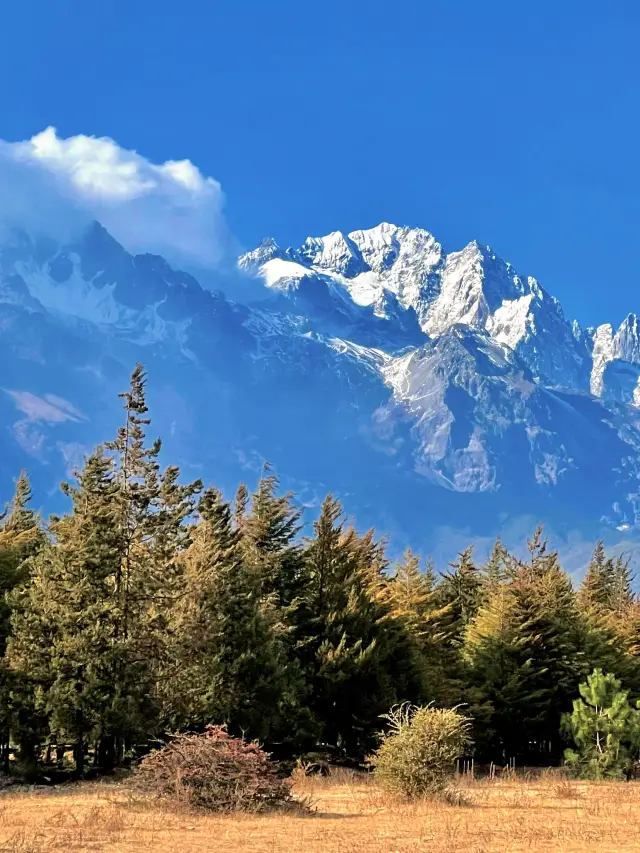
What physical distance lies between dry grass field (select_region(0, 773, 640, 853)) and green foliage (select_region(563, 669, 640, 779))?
418 inches

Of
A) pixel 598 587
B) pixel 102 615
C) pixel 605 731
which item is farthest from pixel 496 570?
pixel 102 615

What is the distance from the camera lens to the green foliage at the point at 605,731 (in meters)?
36.2

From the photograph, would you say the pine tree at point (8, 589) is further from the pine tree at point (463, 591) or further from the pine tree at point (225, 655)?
the pine tree at point (463, 591)

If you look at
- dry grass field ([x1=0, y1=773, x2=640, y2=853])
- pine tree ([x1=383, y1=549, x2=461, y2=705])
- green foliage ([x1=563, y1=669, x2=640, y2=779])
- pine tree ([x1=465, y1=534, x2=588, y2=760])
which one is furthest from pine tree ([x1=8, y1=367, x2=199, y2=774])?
pine tree ([x1=465, y1=534, x2=588, y2=760])

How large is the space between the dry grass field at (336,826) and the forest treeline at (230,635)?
668 centimetres

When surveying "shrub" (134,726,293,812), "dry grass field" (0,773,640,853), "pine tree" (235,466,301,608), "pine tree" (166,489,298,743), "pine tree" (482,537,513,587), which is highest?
"pine tree" (482,537,513,587)

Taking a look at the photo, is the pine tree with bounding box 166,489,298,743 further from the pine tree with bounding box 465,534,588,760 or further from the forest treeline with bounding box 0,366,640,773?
the pine tree with bounding box 465,534,588,760

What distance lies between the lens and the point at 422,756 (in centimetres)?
2328

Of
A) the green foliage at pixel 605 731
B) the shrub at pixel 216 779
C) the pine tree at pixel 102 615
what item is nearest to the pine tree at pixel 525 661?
the green foliage at pixel 605 731

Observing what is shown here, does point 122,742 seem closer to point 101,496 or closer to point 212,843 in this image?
point 101,496

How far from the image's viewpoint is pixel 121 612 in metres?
32.6

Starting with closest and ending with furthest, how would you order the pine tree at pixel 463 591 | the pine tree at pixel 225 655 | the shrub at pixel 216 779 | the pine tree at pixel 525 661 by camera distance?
the shrub at pixel 216 779 < the pine tree at pixel 225 655 < the pine tree at pixel 525 661 < the pine tree at pixel 463 591

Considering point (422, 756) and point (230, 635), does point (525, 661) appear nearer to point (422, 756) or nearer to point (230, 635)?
point (230, 635)

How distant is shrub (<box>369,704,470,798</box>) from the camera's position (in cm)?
2328
